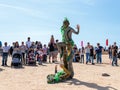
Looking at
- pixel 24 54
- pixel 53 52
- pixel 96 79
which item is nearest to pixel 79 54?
pixel 53 52

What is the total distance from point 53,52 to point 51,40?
0.96 meters

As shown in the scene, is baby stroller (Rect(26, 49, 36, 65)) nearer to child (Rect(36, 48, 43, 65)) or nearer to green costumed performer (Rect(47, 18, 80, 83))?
child (Rect(36, 48, 43, 65))

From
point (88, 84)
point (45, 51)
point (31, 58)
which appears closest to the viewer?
point (88, 84)

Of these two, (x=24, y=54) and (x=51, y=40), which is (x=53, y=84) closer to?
(x=24, y=54)

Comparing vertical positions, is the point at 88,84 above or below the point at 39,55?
below

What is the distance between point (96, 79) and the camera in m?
14.7

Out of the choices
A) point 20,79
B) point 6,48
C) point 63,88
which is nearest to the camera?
point 63,88

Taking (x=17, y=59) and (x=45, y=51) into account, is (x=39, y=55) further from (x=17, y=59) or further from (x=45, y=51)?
(x=17, y=59)

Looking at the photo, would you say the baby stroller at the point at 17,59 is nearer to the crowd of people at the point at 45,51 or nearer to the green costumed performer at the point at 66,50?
the crowd of people at the point at 45,51

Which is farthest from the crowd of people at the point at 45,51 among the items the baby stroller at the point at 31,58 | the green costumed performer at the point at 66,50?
the green costumed performer at the point at 66,50

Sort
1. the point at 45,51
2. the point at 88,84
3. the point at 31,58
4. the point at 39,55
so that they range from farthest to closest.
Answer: the point at 45,51
the point at 39,55
the point at 31,58
the point at 88,84

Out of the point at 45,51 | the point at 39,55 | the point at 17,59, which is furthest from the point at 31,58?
the point at 45,51

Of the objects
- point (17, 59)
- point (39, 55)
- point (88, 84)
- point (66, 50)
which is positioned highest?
point (66, 50)

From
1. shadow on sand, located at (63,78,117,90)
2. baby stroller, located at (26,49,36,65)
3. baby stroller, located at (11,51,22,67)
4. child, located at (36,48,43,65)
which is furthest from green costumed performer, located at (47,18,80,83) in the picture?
child, located at (36,48,43,65)
